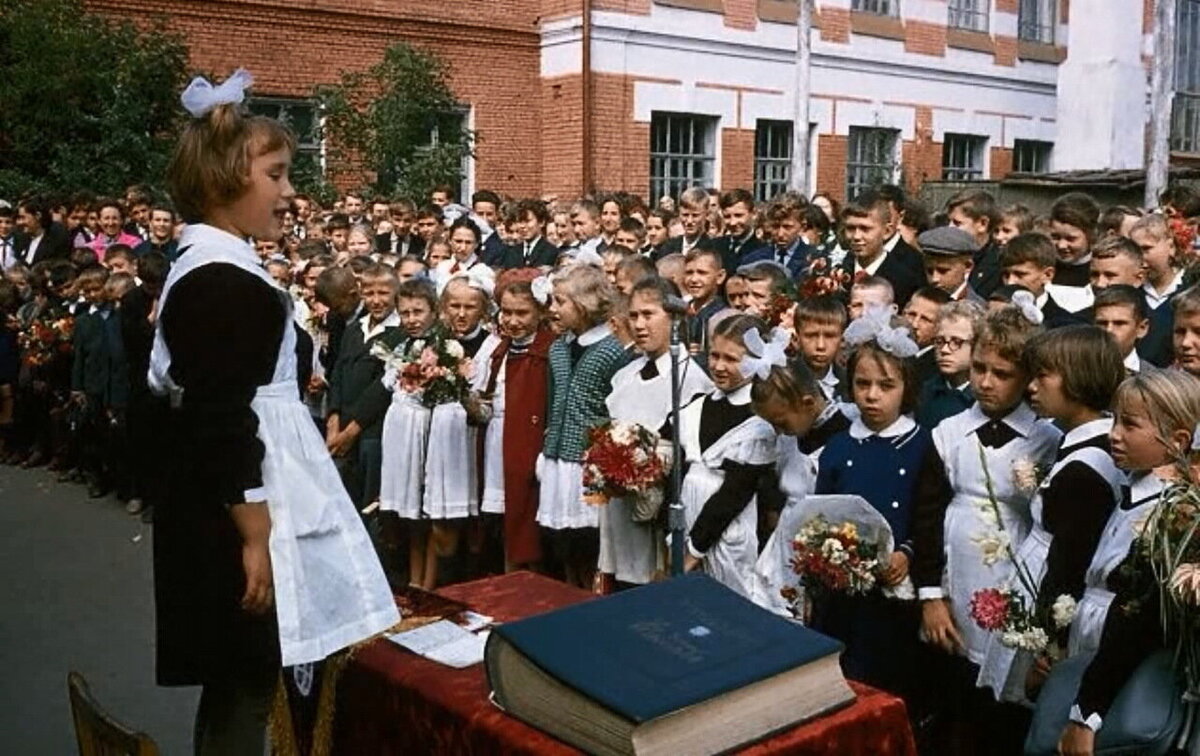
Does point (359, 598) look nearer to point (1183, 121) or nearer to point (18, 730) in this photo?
point (18, 730)

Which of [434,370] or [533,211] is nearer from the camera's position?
[434,370]

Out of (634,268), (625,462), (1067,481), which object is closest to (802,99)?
(634,268)

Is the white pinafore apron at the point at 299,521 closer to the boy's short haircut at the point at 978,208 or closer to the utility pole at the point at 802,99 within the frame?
the boy's short haircut at the point at 978,208

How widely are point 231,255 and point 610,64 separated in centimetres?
1729

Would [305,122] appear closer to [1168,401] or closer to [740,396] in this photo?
[740,396]

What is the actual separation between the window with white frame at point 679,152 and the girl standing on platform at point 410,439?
13.8 metres

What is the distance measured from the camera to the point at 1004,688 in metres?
4.30

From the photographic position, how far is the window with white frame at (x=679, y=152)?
2080 centimetres

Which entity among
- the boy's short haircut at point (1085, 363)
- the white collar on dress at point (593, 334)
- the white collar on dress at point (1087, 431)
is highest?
the boy's short haircut at point (1085, 363)

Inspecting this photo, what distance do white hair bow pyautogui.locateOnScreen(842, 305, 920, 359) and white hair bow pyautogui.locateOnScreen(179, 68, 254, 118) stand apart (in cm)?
248

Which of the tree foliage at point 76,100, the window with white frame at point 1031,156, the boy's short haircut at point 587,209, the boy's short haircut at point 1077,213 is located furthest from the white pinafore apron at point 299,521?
the window with white frame at point 1031,156

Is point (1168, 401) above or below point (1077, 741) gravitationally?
above

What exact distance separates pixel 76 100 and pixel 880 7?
47.0 ft

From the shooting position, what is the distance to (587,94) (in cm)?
1950
